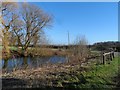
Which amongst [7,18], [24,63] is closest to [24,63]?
[24,63]

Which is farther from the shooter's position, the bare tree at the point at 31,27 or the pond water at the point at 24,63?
the bare tree at the point at 31,27

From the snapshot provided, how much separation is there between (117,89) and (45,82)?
202 cm

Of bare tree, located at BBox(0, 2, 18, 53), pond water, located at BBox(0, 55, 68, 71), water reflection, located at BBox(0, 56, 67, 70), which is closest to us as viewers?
pond water, located at BBox(0, 55, 68, 71)

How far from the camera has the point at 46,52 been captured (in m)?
27.4

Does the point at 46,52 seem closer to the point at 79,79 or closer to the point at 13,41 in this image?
the point at 13,41

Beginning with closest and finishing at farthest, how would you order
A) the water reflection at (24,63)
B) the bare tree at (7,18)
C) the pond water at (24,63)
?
the pond water at (24,63)
the water reflection at (24,63)
the bare tree at (7,18)

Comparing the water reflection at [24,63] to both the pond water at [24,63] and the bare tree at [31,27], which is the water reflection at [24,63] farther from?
the bare tree at [31,27]

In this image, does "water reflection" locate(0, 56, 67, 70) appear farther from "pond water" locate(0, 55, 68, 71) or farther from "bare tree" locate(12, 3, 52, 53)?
"bare tree" locate(12, 3, 52, 53)

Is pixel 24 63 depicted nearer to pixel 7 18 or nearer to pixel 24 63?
pixel 24 63

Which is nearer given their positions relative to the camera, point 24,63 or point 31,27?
point 24,63

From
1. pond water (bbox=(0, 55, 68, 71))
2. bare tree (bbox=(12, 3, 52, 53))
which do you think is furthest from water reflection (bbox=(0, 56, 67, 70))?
bare tree (bbox=(12, 3, 52, 53))

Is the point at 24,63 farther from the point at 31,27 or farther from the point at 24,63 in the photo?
the point at 31,27

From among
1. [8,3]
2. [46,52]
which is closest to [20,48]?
[46,52]

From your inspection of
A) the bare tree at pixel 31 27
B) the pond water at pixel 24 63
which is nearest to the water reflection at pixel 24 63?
the pond water at pixel 24 63
